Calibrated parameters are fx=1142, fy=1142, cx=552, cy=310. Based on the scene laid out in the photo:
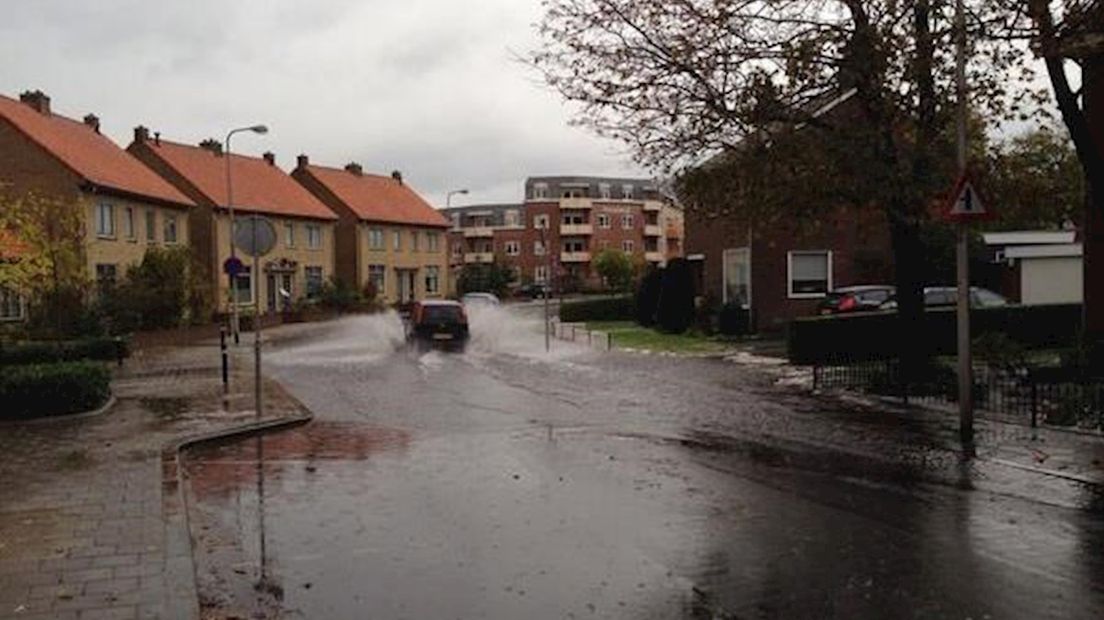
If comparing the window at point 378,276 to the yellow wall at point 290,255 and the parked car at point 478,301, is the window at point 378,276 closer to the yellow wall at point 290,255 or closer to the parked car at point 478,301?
the yellow wall at point 290,255

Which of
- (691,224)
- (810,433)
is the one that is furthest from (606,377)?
(691,224)

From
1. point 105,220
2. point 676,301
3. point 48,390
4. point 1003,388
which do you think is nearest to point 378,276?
point 105,220

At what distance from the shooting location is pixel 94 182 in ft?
134

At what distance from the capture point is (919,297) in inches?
734

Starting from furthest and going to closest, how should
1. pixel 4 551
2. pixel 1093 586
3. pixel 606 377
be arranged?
pixel 606 377 → pixel 4 551 → pixel 1093 586

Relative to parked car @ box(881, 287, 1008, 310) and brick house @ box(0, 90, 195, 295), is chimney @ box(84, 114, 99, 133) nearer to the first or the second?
brick house @ box(0, 90, 195, 295)

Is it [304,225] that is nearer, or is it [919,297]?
[919,297]

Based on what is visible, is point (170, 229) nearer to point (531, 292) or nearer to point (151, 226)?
point (151, 226)

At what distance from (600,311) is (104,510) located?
1717 inches

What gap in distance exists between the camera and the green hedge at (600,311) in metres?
52.0

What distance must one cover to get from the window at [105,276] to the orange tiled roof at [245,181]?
11.9 meters

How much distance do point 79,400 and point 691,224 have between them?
27742mm

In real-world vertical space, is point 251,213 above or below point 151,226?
above

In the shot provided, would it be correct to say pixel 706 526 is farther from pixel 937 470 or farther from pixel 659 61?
pixel 659 61
